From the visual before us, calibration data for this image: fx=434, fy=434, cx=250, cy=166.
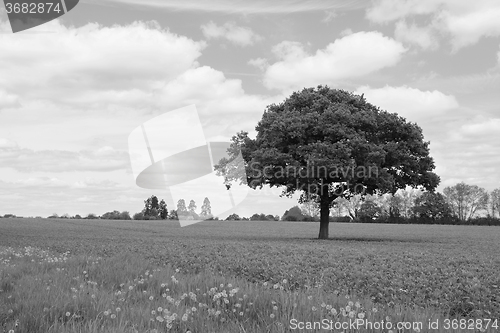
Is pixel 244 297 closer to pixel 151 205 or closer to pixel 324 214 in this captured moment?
pixel 324 214

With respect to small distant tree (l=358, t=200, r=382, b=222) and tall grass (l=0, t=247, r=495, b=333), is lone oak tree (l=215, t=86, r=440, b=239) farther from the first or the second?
small distant tree (l=358, t=200, r=382, b=222)

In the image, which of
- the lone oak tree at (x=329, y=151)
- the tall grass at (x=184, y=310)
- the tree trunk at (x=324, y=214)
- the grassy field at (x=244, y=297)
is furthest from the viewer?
the tree trunk at (x=324, y=214)

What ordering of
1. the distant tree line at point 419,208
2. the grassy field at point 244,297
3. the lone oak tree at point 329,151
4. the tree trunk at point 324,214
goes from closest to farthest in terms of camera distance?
the grassy field at point 244,297
the lone oak tree at point 329,151
the tree trunk at point 324,214
the distant tree line at point 419,208

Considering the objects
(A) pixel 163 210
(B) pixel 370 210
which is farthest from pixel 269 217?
(A) pixel 163 210

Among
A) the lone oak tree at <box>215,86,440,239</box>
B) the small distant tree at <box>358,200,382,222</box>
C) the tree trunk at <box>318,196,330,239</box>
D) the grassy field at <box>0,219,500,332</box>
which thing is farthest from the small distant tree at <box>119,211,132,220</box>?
the grassy field at <box>0,219,500,332</box>

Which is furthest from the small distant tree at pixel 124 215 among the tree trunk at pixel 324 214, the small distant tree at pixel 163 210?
the tree trunk at pixel 324 214

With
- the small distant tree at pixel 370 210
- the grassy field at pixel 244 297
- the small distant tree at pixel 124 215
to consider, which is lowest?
the grassy field at pixel 244 297

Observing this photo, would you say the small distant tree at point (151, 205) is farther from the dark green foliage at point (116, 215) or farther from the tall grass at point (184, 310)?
the tall grass at point (184, 310)

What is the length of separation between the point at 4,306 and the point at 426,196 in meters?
153

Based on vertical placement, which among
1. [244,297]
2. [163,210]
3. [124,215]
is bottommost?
[244,297]

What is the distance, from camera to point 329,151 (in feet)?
115

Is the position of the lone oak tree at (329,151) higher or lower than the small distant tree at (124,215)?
higher

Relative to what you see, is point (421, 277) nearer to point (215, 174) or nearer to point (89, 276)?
→ point (89, 276)

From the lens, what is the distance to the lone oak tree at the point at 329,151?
118ft
